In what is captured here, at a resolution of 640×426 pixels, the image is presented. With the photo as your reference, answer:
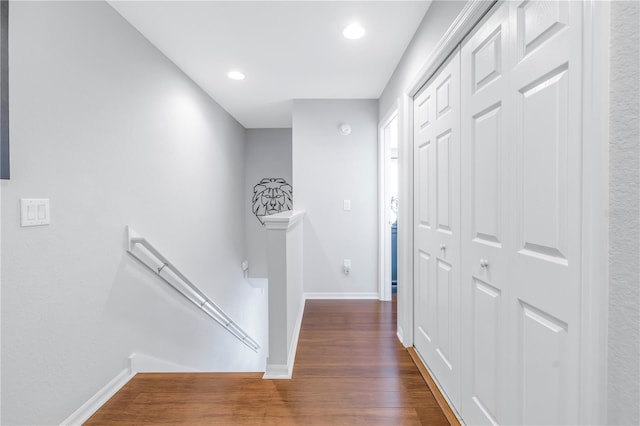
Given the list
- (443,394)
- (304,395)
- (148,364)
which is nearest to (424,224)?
(443,394)

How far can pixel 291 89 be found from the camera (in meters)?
3.28

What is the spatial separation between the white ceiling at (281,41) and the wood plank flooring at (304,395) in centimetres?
227

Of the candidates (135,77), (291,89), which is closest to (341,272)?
(291,89)

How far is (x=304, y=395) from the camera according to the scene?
1.81m

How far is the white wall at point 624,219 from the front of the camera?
68 cm

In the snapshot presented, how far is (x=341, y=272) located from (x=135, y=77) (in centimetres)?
267

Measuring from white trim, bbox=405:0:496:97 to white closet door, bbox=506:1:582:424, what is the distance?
0.77ft

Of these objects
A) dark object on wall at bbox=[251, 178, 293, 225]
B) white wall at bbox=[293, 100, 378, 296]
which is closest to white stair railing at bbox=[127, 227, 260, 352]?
white wall at bbox=[293, 100, 378, 296]

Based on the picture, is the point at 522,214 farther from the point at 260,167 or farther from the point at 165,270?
the point at 260,167

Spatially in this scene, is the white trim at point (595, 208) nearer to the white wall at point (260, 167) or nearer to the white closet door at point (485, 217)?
the white closet door at point (485, 217)

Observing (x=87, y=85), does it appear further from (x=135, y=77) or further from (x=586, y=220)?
(x=586, y=220)

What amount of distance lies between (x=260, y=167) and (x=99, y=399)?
12.8ft

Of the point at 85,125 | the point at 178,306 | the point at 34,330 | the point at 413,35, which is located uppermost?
the point at 413,35

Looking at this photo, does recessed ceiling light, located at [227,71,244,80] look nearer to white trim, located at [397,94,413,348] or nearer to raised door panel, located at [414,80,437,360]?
white trim, located at [397,94,413,348]
